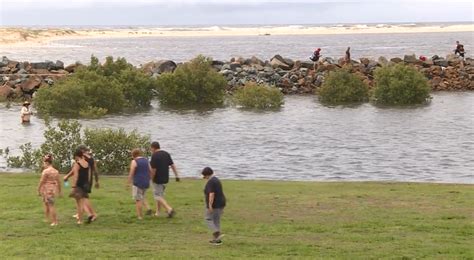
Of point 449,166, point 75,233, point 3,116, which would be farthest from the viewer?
point 3,116

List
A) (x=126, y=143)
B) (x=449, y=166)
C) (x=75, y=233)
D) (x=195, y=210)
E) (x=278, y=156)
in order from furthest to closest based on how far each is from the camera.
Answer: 1. (x=278, y=156)
2. (x=449, y=166)
3. (x=126, y=143)
4. (x=195, y=210)
5. (x=75, y=233)

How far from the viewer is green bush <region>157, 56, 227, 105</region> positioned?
46.5 meters

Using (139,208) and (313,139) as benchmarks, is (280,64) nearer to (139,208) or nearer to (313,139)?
(313,139)

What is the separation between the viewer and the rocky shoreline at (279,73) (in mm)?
51175

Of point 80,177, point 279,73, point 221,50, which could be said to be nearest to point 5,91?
point 279,73

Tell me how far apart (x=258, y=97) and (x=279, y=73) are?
10954 mm

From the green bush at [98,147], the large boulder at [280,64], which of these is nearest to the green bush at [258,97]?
the large boulder at [280,64]

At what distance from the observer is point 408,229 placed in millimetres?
15266

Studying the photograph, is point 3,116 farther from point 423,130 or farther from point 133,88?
point 423,130

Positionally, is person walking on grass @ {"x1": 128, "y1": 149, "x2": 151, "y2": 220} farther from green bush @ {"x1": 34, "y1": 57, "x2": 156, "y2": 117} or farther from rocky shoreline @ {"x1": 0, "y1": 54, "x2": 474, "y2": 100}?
rocky shoreline @ {"x1": 0, "y1": 54, "x2": 474, "y2": 100}

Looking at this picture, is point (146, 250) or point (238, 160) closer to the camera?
point (146, 250)

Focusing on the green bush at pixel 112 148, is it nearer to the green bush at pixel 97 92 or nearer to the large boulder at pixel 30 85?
the green bush at pixel 97 92

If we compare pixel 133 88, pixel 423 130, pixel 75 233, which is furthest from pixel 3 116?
pixel 75 233

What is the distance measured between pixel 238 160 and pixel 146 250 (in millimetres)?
14017
